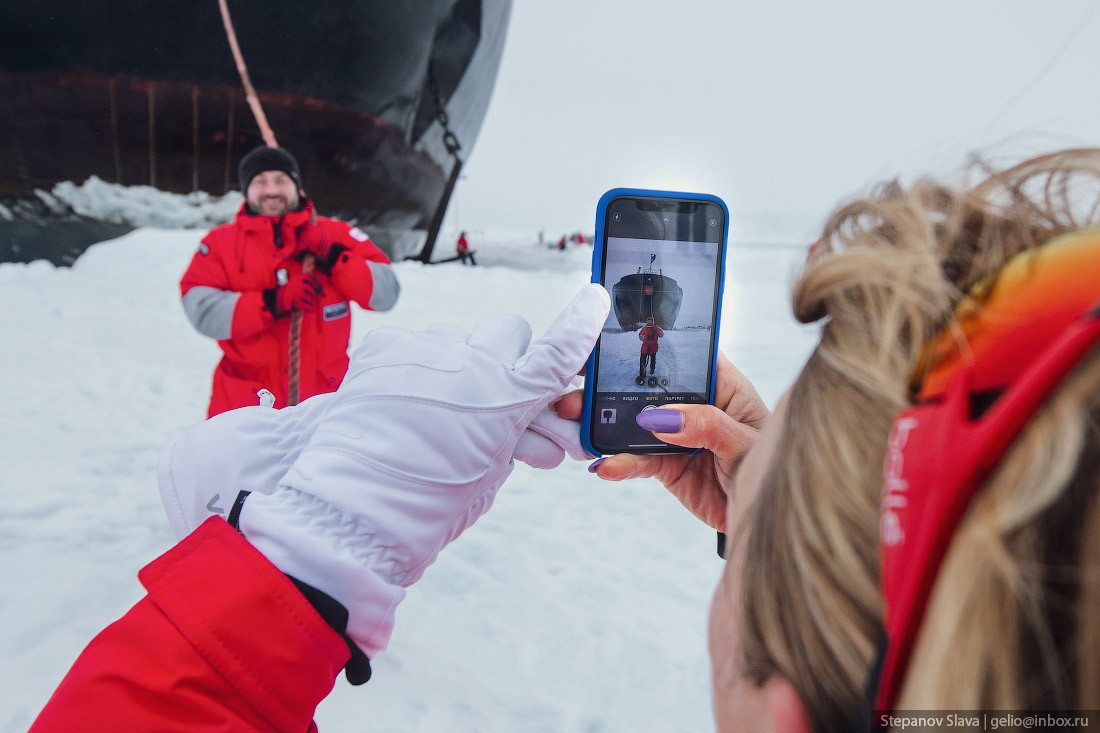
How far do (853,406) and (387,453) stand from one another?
53 centimetres

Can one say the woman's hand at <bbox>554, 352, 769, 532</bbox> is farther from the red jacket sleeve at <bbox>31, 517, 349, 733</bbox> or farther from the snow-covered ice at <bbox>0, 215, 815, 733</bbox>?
the red jacket sleeve at <bbox>31, 517, 349, 733</bbox>

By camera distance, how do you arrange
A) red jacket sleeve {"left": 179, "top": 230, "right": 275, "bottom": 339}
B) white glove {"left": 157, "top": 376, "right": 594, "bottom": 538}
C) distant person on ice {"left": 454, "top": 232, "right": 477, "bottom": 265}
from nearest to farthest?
white glove {"left": 157, "top": 376, "right": 594, "bottom": 538}
red jacket sleeve {"left": 179, "top": 230, "right": 275, "bottom": 339}
distant person on ice {"left": 454, "top": 232, "right": 477, "bottom": 265}

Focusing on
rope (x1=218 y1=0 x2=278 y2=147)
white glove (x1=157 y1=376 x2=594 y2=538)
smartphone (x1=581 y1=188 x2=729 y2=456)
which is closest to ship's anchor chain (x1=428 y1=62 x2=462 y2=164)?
rope (x1=218 y1=0 x2=278 y2=147)

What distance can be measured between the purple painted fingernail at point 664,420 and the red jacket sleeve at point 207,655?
0.49 m

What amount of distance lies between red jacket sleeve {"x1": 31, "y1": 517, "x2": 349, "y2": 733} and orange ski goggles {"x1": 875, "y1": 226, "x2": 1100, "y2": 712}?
0.50 metres

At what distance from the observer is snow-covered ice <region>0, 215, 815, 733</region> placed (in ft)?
4.66

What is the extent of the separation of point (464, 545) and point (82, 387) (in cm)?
284

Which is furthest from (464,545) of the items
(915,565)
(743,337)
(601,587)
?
(743,337)

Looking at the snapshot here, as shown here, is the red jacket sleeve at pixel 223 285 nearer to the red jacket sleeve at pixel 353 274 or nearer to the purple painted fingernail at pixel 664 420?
the red jacket sleeve at pixel 353 274

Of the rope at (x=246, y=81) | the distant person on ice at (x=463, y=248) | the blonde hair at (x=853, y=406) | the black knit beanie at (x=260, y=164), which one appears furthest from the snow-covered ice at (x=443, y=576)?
the distant person on ice at (x=463, y=248)

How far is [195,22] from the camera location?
4.58 meters

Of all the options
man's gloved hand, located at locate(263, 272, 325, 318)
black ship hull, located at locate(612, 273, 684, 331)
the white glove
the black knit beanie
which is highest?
the black knit beanie

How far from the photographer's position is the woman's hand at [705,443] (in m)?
0.85

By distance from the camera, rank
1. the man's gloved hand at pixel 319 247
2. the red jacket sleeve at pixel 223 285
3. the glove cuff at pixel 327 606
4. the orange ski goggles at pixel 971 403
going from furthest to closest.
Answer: the man's gloved hand at pixel 319 247, the red jacket sleeve at pixel 223 285, the glove cuff at pixel 327 606, the orange ski goggles at pixel 971 403
